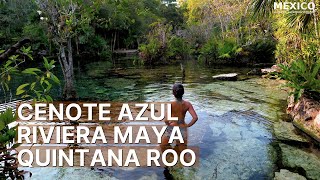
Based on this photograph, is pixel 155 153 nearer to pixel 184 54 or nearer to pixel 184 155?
pixel 184 155

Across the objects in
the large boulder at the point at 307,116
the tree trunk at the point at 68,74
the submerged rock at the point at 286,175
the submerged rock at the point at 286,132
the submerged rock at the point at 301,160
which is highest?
the tree trunk at the point at 68,74

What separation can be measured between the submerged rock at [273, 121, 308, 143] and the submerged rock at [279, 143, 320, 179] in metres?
0.58

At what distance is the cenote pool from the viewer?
5.22 meters

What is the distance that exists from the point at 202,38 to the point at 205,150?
29.2m

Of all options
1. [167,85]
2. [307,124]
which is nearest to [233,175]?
[307,124]

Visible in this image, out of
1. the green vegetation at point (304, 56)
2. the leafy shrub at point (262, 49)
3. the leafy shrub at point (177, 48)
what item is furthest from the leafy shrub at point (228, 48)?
the green vegetation at point (304, 56)

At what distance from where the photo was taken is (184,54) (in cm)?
3059

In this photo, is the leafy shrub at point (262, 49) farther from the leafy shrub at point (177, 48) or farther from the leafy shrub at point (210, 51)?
the leafy shrub at point (177, 48)

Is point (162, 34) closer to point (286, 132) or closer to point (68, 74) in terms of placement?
point (68, 74)

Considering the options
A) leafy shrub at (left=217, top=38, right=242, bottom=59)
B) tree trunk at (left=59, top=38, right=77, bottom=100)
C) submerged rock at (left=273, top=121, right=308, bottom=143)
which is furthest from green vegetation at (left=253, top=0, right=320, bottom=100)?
leafy shrub at (left=217, top=38, right=242, bottom=59)

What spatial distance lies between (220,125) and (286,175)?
9.93 ft

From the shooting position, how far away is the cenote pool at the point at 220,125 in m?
5.22

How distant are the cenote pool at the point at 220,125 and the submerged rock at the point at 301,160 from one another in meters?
0.22

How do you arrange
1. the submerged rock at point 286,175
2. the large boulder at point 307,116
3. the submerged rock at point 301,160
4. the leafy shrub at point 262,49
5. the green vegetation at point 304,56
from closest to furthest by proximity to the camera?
the submerged rock at point 286,175, the submerged rock at point 301,160, the large boulder at point 307,116, the green vegetation at point 304,56, the leafy shrub at point 262,49
